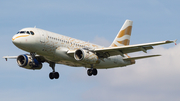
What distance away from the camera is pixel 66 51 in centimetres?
4466

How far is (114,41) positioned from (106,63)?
647cm

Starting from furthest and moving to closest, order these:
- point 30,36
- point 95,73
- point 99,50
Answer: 1. point 95,73
2. point 99,50
3. point 30,36

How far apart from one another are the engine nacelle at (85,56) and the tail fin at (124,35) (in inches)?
388

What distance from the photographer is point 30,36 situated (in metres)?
42.2

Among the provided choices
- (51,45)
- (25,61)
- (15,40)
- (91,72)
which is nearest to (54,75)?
(25,61)

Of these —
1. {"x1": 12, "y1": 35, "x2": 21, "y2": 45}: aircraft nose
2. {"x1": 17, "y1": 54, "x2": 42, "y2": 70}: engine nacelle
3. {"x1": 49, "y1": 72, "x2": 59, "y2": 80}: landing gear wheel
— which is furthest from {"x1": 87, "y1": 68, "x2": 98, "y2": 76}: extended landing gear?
{"x1": 12, "y1": 35, "x2": 21, "y2": 45}: aircraft nose

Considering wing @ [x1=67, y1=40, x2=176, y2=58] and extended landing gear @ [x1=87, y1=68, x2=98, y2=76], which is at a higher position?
wing @ [x1=67, y1=40, x2=176, y2=58]

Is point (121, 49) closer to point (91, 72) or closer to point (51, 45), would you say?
A: point (91, 72)

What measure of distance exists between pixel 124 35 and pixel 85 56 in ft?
45.7

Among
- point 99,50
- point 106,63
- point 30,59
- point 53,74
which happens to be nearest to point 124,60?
point 106,63

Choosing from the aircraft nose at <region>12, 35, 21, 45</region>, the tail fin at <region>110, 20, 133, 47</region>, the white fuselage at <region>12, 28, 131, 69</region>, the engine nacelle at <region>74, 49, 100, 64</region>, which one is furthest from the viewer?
the tail fin at <region>110, 20, 133, 47</region>

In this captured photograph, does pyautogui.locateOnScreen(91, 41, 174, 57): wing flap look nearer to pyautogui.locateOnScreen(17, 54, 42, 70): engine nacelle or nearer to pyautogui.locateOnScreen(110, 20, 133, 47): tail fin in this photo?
pyautogui.locateOnScreen(110, 20, 133, 47): tail fin

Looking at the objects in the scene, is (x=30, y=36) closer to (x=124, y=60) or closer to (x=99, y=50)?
(x=99, y=50)

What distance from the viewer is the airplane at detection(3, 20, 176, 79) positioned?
4231cm
